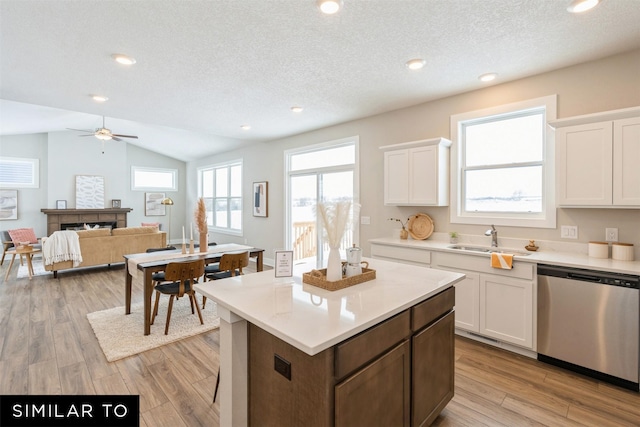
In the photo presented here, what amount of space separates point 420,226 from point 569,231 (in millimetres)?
1496

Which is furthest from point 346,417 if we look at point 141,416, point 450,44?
point 450,44

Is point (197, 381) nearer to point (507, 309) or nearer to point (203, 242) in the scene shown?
point (203, 242)

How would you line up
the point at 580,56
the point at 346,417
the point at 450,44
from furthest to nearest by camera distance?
the point at 580,56 → the point at 450,44 → the point at 346,417

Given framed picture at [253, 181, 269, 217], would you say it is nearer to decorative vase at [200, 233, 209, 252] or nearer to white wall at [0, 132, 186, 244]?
decorative vase at [200, 233, 209, 252]

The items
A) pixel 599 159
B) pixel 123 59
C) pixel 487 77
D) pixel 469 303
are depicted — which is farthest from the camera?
pixel 487 77

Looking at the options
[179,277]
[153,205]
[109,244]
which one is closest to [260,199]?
[109,244]

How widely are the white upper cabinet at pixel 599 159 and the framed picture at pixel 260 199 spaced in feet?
16.4

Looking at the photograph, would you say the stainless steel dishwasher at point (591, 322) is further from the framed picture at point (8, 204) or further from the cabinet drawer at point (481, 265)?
the framed picture at point (8, 204)

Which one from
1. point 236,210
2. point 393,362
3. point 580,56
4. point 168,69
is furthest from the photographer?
point 236,210

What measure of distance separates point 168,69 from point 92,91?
1280 mm

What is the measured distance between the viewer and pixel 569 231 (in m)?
2.91

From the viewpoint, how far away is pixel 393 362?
1438mm

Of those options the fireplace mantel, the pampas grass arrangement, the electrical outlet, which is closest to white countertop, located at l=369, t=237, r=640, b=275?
the electrical outlet

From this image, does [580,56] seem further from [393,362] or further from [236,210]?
[236,210]
